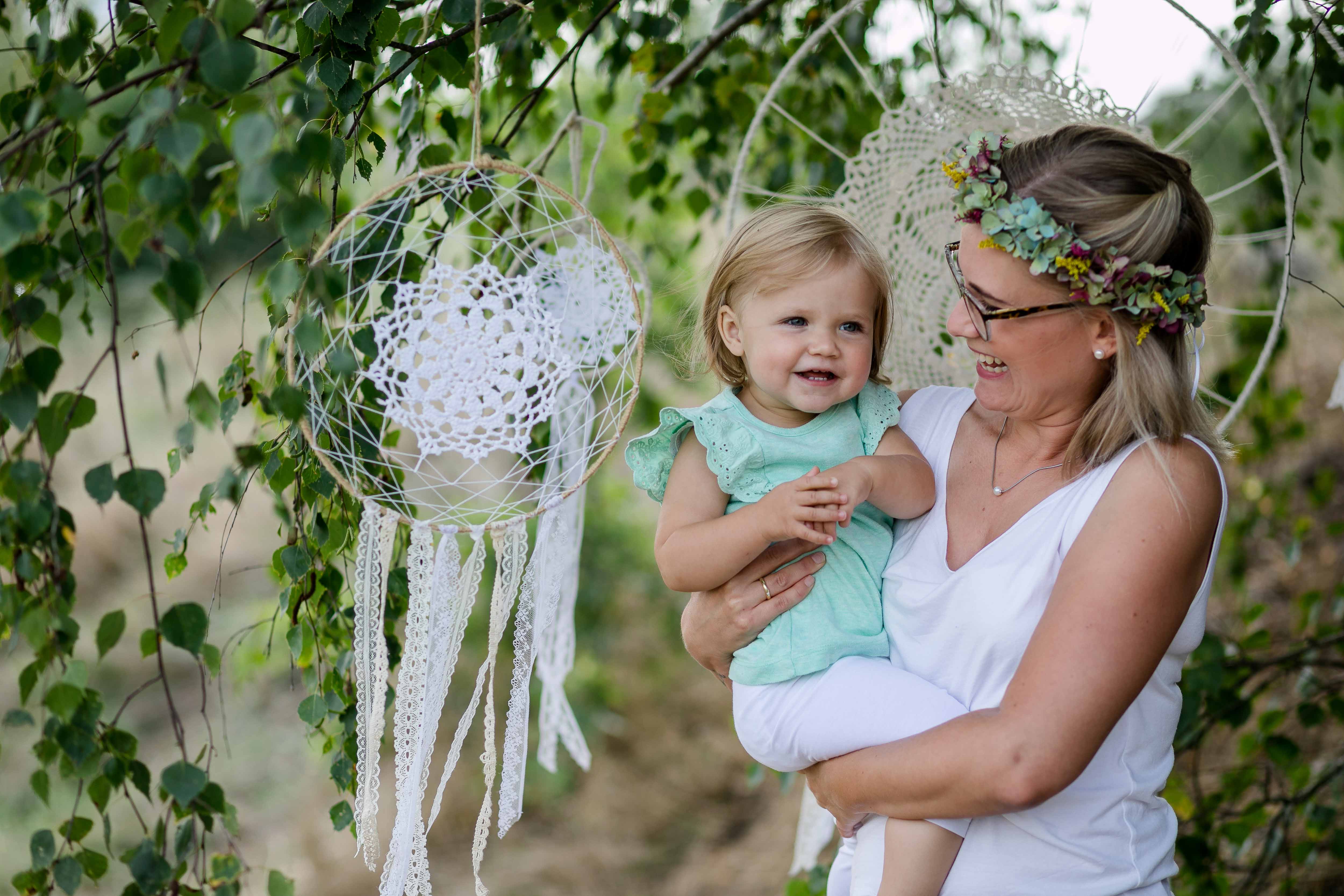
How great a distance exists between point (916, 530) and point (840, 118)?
171 cm

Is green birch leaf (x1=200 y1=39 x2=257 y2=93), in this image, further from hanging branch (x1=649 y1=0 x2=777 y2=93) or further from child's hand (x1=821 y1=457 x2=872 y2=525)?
hanging branch (x1=649 y1=0 x2=777 y2=93)

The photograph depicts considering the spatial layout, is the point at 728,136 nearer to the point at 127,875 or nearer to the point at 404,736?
the point at 404,736

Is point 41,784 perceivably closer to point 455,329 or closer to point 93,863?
point 93,863

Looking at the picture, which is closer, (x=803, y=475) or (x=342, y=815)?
(x=803, y=475)

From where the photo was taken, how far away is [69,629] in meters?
1.11

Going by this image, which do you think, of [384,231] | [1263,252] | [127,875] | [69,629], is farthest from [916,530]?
[127,875]

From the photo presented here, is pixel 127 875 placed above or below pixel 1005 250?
below

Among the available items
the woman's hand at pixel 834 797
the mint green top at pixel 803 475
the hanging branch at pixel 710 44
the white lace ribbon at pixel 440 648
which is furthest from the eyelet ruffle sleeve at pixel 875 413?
the hanging branch at pixel 710 44

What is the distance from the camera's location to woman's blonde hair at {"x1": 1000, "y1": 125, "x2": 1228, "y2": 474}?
135 cm

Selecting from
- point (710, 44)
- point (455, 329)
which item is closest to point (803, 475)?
point (455, 329)

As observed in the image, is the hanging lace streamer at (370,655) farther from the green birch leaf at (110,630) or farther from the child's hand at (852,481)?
the child's hand at (852,481)

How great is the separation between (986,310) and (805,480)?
0.34 metres

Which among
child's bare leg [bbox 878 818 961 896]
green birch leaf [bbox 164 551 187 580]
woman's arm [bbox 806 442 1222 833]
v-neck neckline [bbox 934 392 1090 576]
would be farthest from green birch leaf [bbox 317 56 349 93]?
child's bare leg [bbox 878 818 961 896]

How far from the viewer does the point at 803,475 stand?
4.92 feet
